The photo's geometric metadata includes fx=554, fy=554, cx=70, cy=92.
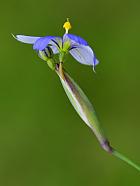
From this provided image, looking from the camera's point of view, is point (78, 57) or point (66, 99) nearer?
point (78, 57)

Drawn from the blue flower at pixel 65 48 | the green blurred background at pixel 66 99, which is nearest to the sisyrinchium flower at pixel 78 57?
the blue flower at pixel 65 48

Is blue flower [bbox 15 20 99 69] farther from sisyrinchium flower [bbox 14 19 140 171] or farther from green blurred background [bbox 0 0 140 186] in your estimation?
green blurred background [bbox 0 0 140 186]

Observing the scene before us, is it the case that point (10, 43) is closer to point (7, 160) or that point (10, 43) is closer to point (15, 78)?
point (15, 78)

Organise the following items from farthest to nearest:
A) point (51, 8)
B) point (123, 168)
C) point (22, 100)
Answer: point (51, 8) → point (22, 100) → point (123, 168)

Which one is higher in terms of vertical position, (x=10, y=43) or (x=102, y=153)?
(x=10, y=43)

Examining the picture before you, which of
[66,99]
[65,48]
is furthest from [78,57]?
[66,99]

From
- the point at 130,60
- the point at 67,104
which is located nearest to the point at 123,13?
the point at 130,60

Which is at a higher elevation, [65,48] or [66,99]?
[65,48]

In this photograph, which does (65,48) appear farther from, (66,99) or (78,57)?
(66,99)

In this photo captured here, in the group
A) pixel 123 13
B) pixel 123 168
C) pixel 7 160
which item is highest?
pixel 123 13

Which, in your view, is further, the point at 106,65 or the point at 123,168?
the point at 106,65
